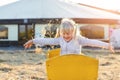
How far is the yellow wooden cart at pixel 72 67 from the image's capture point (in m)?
4.76

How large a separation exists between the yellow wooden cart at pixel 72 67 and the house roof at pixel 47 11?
75.7 feet

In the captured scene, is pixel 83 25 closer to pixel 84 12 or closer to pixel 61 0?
pixel 84 12

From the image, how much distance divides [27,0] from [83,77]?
27.6 m

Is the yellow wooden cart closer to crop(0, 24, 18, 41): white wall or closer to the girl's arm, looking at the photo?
the girl's arm

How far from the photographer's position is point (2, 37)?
28641 millimetres

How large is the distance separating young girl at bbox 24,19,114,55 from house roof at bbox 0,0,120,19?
22.7 metres

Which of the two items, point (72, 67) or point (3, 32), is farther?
point (3, 32)

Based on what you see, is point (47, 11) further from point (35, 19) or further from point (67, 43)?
point (67, 43)

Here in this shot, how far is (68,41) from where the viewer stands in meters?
5.22

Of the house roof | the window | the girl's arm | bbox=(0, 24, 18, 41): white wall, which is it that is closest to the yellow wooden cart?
the girl's arm

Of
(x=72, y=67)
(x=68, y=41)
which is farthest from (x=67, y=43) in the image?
(x=72, y=67)

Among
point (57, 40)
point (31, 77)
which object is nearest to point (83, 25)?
point (31, 77)

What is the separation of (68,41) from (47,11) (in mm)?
23714

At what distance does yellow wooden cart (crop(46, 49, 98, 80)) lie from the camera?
4.76 meters
